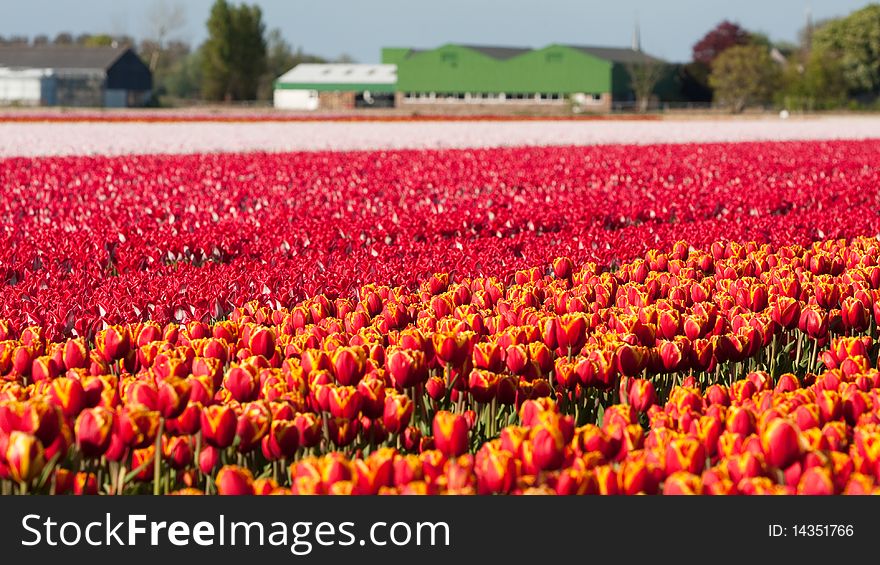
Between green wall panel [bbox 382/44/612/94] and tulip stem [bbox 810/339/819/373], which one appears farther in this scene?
green wall panel [bbox 382/44/612/94]

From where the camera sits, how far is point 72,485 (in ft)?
11.1

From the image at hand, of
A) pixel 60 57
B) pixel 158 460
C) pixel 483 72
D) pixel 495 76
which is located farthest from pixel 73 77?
pixel 158 460

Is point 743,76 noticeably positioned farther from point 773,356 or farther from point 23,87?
point 773,356

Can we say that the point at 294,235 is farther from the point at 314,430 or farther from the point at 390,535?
the point at 390,535

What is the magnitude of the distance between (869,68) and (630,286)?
92293mm

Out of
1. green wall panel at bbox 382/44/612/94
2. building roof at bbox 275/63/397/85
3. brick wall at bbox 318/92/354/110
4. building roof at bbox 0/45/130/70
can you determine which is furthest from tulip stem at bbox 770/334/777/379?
building roof at bbox 275/63/397/85

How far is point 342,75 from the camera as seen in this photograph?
99000 mm

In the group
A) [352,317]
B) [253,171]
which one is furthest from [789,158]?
[352,317]

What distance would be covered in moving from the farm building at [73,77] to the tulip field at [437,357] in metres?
79.7

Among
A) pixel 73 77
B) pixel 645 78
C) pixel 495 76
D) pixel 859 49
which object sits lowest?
pixel 645 78

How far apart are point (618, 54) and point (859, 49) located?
62.2 feet

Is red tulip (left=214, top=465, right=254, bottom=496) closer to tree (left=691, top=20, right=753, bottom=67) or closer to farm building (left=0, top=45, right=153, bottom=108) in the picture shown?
farm building (left=0, top=45, right=153, bottom=108)

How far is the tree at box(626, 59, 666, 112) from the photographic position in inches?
3401

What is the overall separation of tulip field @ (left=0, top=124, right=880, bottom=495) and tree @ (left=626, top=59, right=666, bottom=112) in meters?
78.2
